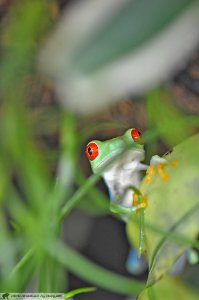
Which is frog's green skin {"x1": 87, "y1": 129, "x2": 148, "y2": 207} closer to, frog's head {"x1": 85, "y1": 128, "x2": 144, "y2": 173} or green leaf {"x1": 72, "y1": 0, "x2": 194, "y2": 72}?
frog's head {"x1": 85, "y1": 128, "x2": 144, "y2": 173}

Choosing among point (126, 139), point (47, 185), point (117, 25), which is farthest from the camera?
point (47, 185)

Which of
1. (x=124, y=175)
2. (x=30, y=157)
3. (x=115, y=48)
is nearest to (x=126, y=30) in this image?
(x=115, y=48)

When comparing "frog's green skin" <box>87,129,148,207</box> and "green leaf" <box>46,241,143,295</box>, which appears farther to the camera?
"green leaf" <box>46,241,143,295</box>

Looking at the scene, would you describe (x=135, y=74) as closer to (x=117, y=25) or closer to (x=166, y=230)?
(x=117, y=25)

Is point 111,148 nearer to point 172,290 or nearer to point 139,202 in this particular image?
point 139,202

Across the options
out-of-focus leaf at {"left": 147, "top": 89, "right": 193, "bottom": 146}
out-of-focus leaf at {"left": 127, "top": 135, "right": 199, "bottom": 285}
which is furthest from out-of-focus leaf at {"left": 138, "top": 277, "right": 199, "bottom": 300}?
out-of-focus leaf at {"left": 147, "top": 89, "right": 193, "bottom": 146}

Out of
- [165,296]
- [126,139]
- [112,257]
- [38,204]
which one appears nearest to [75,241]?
[112,257]
